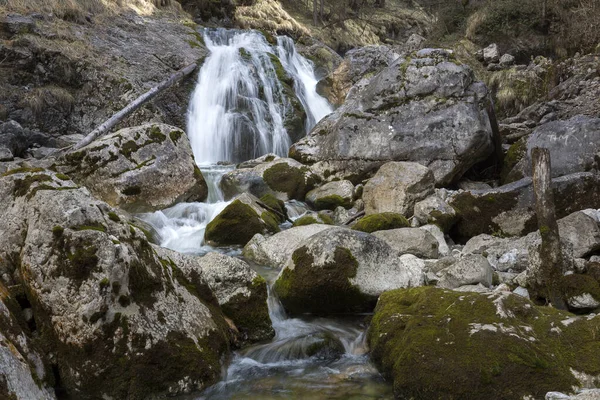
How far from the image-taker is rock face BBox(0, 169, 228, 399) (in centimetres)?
415

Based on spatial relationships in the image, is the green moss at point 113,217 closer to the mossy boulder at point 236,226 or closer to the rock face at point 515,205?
the mossy boulder at point 236,226

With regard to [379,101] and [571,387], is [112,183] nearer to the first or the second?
[379,101]

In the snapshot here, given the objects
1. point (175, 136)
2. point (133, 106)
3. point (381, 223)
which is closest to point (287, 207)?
point (381, 223)

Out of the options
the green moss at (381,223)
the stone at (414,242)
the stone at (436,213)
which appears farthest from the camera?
the stone at (436,213)

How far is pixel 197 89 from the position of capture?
62.7 feet

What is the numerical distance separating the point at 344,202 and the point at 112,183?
544cm

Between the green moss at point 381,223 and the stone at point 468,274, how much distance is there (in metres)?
2.77

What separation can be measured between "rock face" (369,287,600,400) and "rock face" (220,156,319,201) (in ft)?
25.4

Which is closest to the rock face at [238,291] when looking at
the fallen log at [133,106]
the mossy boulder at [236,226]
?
the mossy boulder at [236,226]

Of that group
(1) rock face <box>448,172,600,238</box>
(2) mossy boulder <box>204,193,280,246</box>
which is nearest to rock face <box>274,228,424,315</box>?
(2) mossy boulder <box>204,193,280,246</box>

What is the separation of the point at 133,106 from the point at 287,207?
23.5 ft

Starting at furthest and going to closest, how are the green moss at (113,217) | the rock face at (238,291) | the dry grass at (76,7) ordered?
the dry grass at (76,7), the rock face at (238,291), the green moss at (113,217)

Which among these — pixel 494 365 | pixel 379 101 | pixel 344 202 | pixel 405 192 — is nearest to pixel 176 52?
pixel 379 101

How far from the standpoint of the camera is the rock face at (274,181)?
40.7 feet
